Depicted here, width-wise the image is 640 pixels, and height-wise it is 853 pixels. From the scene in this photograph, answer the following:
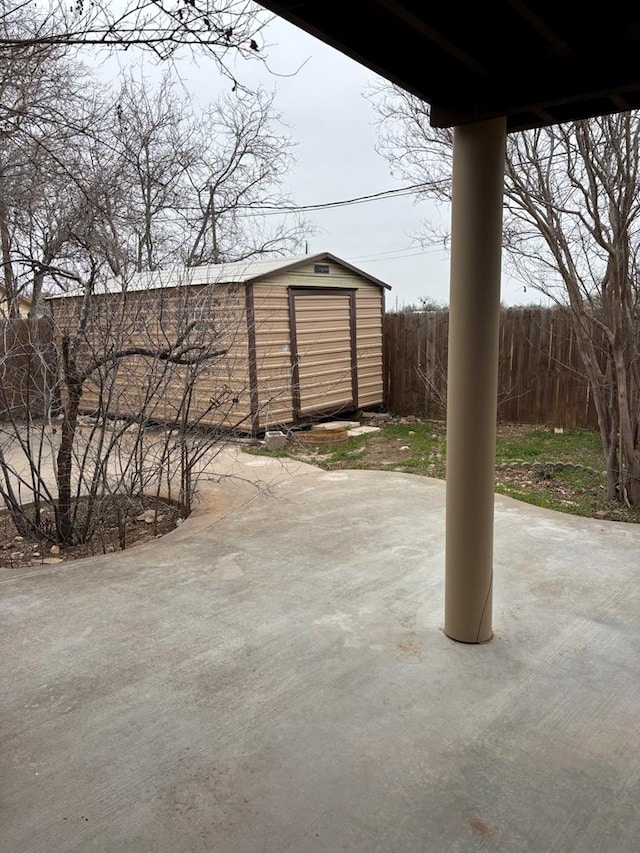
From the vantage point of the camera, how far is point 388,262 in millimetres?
18297

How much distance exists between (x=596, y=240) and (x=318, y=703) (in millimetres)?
4012

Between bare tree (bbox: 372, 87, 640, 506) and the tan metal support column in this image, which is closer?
the tan metal support column

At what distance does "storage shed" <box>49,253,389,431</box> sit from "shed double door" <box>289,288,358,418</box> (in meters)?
0.01

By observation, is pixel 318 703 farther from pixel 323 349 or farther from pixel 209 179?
pixel 209 179

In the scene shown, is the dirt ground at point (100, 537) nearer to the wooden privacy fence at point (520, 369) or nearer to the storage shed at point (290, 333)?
the storage shed at point (290, 333)

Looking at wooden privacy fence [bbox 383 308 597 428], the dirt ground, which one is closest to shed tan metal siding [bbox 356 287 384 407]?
wooden privacy fence [bbox 383 308 597 428]

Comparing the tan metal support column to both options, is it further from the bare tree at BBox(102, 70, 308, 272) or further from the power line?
the bare tree at BBox(102, 70, 308, 272)

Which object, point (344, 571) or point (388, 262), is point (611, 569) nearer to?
point (344, 571)

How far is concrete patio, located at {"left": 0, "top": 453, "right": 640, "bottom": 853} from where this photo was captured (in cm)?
180

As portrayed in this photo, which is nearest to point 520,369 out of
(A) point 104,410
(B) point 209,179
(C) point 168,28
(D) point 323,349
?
(D) point 323,349

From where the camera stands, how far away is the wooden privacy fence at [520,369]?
27.7 feet

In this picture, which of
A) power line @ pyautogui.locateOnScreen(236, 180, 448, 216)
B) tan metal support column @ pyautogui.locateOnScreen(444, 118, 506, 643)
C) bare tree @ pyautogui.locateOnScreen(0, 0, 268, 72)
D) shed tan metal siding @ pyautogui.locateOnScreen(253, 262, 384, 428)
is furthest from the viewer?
power line @ pyautogui.locateOnScreen(236, 180, 448, 216)

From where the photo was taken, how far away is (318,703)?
7.84 ft

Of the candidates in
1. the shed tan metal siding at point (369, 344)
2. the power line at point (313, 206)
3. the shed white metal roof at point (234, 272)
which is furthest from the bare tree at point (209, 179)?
the shed tan metal siding at point (369, 344)
